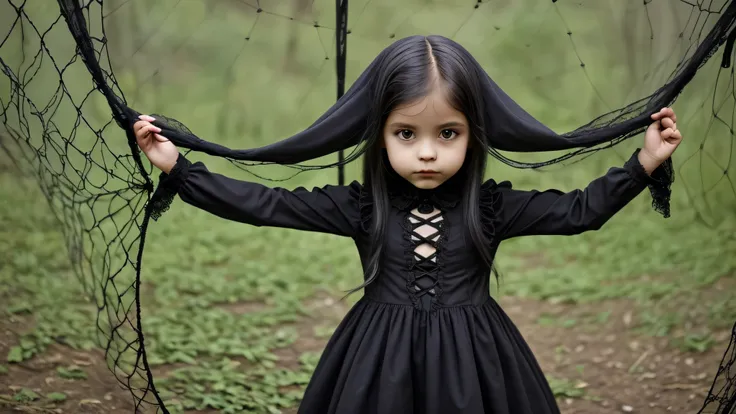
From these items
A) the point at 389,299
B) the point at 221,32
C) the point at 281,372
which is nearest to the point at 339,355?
the point at 389,299

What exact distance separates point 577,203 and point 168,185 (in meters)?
0.90

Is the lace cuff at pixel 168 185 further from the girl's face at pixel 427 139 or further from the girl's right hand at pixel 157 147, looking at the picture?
the girl's face at pixel 427 139

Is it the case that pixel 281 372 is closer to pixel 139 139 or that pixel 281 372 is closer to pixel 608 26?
pixel 139 139

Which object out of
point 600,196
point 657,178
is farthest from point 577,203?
point 657,178

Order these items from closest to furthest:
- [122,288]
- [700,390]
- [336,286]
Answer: [700,390] < [122,288] < [336,286]

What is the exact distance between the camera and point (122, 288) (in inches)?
170

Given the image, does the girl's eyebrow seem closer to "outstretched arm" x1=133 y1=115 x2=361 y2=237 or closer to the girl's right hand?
"outstretched arm" x1=133 y1=115 x2=361 y2=237

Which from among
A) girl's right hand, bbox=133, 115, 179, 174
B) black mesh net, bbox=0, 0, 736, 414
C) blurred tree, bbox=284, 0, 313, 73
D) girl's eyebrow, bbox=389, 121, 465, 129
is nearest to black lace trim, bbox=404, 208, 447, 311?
girl's eyebrow, bbox=389, 121, 465, 129

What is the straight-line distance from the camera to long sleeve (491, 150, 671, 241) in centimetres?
193

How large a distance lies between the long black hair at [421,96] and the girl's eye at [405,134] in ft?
0.17

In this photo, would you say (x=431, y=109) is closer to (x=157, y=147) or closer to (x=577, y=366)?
(x=157, y=147)

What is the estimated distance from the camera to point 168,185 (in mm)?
1994

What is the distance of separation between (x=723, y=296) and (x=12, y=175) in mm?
3732

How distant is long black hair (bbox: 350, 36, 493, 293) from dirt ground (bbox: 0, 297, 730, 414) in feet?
4.90
